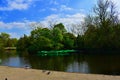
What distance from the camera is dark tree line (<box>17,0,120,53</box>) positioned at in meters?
56.1

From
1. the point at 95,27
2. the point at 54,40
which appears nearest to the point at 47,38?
the point at 54,40

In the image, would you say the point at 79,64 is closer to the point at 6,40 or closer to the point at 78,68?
the point at 78,68

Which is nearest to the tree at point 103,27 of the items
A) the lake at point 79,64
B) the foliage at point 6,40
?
the lake at point 79,64

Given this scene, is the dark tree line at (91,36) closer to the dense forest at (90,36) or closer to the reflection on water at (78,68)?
the dense forest at (90,36)

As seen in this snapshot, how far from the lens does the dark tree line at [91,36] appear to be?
184 feet

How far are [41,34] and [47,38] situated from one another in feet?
9.35

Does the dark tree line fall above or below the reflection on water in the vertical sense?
above

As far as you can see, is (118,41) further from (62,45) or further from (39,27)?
(39,27)

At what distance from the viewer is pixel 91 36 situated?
58.7m

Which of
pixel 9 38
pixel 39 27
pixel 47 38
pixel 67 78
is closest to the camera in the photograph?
pixel 67 78

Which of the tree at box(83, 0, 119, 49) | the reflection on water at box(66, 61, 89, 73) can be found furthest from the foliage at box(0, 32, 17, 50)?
the reflection on water at box(66, 61, 89, 73)

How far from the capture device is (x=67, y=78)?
15.0 meters

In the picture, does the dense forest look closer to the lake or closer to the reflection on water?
the lake

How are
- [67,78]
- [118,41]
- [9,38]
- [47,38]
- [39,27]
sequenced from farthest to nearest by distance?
[9,38]
[39,27]
[47,38]
[118,41]
[67,78]
